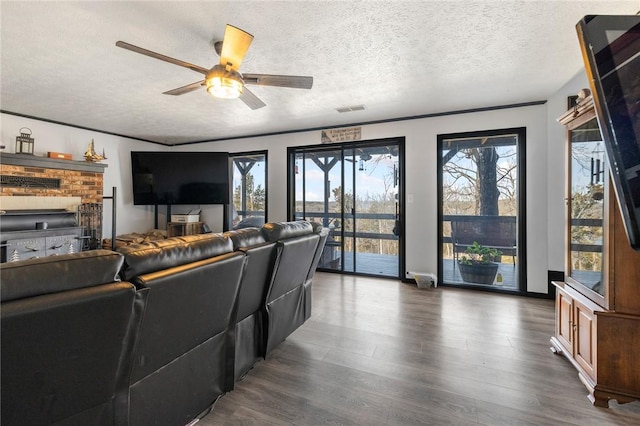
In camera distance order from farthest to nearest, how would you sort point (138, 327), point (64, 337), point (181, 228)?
point (181, 228) → point (138, 327) → point (64, 337)

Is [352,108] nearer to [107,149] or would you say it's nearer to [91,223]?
[107,149]

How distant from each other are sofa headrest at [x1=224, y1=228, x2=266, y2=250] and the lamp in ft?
3.52

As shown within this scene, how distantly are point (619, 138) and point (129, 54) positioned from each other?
329 cm

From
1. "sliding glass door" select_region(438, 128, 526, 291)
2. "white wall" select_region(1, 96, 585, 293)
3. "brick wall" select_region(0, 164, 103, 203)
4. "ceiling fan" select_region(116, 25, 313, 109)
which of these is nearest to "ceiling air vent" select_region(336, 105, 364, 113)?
"white wall" select_region(1, 96, 585, 293)

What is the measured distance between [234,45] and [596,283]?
9.41 ft

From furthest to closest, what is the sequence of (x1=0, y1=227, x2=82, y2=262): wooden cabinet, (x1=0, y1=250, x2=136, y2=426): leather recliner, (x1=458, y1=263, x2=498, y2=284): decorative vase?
1. (x1=458, y1=263, x2=498, y2=284): decorative vase
2. (x1=0, y1=227, x2=82, y2=262): wooden cabinet
3. (x1=0, y1=250, x2=136, y2=426): leather recliner

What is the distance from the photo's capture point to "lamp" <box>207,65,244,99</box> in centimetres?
198

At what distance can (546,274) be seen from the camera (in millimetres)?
3557

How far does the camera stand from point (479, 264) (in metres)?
3.92

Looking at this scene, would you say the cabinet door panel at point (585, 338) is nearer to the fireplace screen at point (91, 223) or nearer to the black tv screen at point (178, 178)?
the black tv screen at point (178, 178)

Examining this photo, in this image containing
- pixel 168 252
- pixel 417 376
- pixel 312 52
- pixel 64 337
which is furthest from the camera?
pixel 312 52

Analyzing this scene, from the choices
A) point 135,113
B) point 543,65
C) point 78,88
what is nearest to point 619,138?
point 543,65

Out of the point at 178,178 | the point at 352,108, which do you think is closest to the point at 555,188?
the point at 352,108

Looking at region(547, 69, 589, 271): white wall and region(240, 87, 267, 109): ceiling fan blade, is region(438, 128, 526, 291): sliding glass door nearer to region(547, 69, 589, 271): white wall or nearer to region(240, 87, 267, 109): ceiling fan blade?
region(547, 69, 589, 271): white wall
